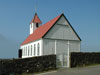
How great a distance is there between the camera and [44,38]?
29562 millimetres

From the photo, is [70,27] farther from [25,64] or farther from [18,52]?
[18,52]

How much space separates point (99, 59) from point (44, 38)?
981 centimetres

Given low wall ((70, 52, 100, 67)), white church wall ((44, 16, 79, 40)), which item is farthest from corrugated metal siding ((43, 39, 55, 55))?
low wall ((70, 52, 100, 67))

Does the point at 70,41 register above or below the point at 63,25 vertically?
below

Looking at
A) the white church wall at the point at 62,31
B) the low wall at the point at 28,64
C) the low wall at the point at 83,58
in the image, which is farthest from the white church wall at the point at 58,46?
the low wall at the point at 28,64

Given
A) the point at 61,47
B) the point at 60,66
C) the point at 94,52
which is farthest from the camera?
the point at 61,47

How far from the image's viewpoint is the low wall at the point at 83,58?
25.0m

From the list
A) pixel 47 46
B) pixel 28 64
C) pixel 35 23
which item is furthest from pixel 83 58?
pixel 35 23

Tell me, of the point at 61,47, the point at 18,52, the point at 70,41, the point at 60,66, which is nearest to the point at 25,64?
the point at 60,66

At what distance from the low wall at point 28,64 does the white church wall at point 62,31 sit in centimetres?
800

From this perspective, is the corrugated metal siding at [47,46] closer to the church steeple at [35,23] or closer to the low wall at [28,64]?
the low wall at [28,64]

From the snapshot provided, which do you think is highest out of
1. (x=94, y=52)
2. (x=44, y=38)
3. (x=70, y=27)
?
(x=70, y=27)

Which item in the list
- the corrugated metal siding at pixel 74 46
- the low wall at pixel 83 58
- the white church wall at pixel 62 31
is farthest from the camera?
the corrugated metal siding at pixel 74 46

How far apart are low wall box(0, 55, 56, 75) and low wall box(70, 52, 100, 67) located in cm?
353
